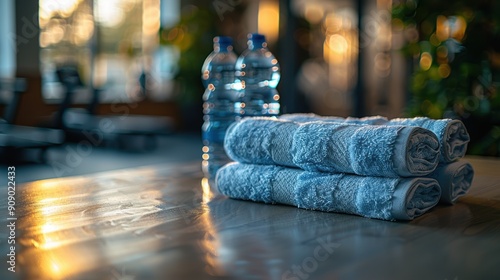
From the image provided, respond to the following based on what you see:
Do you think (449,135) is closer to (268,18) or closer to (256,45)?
(256,45)

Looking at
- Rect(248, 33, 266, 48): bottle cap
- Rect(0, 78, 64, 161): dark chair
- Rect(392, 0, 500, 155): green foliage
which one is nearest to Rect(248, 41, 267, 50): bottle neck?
Rect(248, 33, 266, 48): bottle cap

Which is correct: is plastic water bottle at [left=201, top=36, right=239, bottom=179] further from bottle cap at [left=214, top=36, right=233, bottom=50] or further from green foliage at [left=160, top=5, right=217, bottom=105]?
green foliage at [left=160, top=5, right=217, bottom=105]

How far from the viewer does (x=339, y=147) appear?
29.7 inches

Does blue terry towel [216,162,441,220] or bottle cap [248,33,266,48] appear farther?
bottle cap [248,33,266,48]

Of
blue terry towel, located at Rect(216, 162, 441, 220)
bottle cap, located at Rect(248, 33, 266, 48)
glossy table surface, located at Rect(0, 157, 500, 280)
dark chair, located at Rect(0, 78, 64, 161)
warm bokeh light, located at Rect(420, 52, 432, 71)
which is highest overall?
warm bokeh light, located at Rect(420, 52, 432, 71)

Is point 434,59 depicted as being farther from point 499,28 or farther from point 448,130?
point 448,130

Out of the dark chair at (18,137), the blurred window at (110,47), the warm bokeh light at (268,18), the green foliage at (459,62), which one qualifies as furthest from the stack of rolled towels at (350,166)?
the warm bokeh light at (268,18)

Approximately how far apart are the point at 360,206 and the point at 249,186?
0.18 meters

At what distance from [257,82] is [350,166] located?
618 mm

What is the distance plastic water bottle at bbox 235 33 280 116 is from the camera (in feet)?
4.06

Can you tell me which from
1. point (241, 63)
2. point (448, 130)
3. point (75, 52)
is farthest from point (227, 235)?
point (75, 52)

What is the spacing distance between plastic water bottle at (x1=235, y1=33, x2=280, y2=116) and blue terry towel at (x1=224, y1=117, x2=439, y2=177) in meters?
0.31

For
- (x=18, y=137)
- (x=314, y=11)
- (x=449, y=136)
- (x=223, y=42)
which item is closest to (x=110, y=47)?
(x=314, y=11)

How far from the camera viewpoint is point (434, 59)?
3.42m
